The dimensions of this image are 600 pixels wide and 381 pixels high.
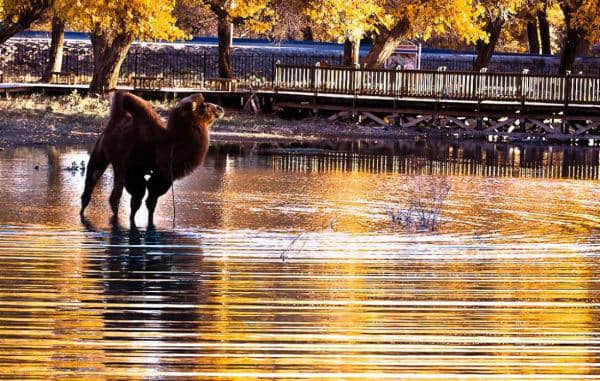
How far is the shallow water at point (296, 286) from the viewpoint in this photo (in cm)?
890

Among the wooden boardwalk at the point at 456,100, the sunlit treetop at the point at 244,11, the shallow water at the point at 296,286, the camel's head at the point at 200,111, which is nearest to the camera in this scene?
the shallow water at the point at 296,286

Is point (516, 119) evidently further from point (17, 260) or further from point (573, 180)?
point (17, 260)

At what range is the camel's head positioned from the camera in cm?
1554

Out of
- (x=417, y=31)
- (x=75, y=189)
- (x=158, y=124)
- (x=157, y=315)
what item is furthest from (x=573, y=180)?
(x=417, y=31)

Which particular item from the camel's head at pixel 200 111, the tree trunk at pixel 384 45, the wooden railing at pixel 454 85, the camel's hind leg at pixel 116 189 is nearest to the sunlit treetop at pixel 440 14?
the tree trunk at pixel 384 45

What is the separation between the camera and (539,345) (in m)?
9.55

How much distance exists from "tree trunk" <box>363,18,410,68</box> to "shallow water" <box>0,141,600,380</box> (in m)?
25.4

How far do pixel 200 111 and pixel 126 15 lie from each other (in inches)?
862

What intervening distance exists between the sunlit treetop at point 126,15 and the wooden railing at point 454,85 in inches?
276

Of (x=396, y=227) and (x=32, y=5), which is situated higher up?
(x=32, y=5)

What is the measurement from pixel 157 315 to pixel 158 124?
5919mm

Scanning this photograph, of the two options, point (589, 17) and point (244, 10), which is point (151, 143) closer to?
point (244, 10)

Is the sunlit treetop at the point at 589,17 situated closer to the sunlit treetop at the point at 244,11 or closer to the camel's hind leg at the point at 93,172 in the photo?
the sunlit treetop at the point at 244,11

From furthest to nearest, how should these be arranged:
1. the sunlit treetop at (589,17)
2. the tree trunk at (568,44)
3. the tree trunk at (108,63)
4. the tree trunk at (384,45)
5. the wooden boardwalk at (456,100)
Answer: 1. the tree trunk at (568,44)
2. the sunlit treetop at (589,17)
3. the tree trunk at (384,45)
4. the tree trunk at (108,63)
5. the wooden boardwalk at (456,100)
